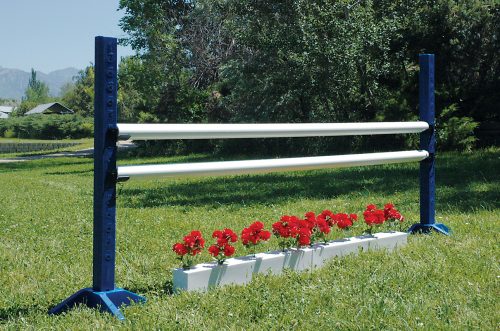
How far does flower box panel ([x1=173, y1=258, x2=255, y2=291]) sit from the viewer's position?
3.64 metres

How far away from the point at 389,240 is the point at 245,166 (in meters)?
1.61

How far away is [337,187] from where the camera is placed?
9.85 m

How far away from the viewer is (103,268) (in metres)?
3.32

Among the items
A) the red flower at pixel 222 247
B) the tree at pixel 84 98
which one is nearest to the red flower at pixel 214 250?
the red flower at pixel 222 247

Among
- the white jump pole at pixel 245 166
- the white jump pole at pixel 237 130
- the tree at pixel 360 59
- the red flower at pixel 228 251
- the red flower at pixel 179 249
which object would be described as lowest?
the red flower at pixel 228 251

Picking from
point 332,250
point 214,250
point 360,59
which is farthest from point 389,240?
point 360,59

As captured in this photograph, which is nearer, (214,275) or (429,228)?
(214,275)

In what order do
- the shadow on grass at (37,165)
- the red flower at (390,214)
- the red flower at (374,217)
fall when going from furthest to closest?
the shadow on grass at (37,165)
the red flower at (390,214)
the red flower at (374,217)

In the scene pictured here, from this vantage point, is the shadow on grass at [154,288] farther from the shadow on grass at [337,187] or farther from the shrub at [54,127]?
the shrub at [54,127]

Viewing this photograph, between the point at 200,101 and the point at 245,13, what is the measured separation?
7528mm

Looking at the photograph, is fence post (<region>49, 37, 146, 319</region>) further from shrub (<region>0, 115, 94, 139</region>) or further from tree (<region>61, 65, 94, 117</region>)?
tree (<region>61, 65, 94, 117</region>)

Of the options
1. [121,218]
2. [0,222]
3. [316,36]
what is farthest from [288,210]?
[316,36]

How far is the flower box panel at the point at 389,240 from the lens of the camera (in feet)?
15.7

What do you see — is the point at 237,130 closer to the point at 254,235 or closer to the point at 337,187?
the point at 254,235
